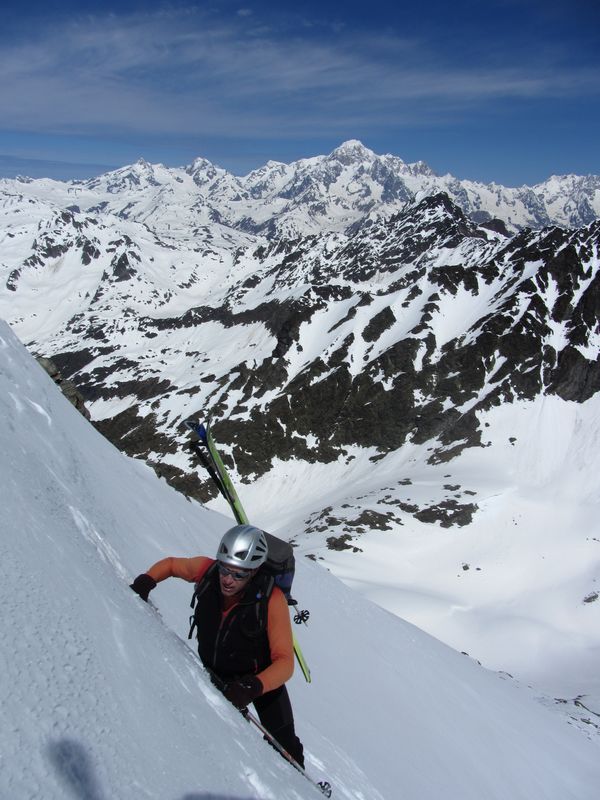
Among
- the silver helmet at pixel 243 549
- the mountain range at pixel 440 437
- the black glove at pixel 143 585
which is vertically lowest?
the mountain range at pixel 440 437

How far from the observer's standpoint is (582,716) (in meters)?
27.8

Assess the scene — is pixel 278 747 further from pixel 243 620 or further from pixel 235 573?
pixel 235 573

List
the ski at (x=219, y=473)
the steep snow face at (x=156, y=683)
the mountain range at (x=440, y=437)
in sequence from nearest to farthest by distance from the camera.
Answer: the steep snow face at (x=156, y=683) → the ski at (x=219, y=473) → the mountain range at (x=440, y=437)

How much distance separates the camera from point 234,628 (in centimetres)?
579

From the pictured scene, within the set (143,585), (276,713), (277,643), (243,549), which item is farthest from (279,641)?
(143,585)

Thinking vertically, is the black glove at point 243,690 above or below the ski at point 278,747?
above

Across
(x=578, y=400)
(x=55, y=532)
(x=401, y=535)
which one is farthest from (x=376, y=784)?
(x=578, y=400)

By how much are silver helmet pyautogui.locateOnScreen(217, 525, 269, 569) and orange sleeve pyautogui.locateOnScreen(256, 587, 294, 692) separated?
52 centimetres

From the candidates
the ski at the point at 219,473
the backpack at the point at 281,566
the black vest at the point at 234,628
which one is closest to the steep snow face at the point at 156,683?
the black vest at the point at 234,628

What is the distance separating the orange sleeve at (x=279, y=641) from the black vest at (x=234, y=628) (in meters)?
0.09

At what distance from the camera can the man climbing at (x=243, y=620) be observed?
5.61m

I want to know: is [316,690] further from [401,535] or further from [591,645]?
[401,535]

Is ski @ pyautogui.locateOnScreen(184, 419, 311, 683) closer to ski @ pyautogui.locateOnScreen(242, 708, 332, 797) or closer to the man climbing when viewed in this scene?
ski @ pyautogui.locateOnScreen(242, 708, 332, 797)

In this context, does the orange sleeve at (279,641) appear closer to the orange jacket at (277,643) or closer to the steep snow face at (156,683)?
the orange jacket at (277,643)
